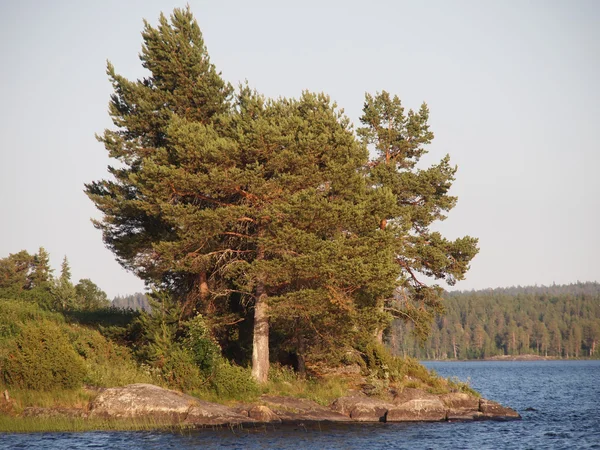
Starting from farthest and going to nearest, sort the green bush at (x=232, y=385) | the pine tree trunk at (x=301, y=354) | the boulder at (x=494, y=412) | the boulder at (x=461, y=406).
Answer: the pine tree trunk at (x=301, y=354), the boulder at (x=494, y=412), the boulder at (x=461, y=406), the green bush at (x=232, y=385)

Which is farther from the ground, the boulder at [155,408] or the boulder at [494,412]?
the boulder at [155,408]

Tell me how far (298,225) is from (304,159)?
3193mm

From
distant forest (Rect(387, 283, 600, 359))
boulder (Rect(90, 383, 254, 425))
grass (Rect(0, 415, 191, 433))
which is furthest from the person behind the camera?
distant forest (Rect(387, 283, 600, 359))

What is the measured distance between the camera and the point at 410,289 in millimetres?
44906

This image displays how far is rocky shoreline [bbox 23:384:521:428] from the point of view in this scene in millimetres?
29828

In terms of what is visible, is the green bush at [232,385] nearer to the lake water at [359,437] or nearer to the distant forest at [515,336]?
the lake water at [359,437]

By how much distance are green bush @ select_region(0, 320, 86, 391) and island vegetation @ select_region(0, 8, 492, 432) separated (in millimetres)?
61

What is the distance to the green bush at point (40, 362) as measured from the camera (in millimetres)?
30672

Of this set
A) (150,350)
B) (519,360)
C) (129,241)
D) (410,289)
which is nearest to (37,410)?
(150,350)

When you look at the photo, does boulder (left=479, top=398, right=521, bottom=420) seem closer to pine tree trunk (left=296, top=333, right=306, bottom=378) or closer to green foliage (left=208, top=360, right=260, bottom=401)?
pine tree trunk (left=296, top=333, right=306, bottom=378)

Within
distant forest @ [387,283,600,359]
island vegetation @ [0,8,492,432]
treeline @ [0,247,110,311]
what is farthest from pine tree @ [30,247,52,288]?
→ distant forest @ [387,283,600,359]

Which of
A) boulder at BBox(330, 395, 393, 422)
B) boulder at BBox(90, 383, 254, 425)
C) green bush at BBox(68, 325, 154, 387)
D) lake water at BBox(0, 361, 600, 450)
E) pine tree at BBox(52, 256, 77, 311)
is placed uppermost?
pine tree at BBox(52, 256, 77, 311)

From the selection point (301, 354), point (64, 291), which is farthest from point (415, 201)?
point (64, 291)

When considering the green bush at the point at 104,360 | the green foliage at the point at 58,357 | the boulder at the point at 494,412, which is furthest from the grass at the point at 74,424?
the boulder at the point at 494,412
